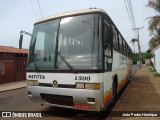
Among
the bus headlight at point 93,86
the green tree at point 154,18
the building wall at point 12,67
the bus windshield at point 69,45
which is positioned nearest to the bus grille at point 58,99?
the bus headlight at point 93,86

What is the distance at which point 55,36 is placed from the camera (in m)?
7.12

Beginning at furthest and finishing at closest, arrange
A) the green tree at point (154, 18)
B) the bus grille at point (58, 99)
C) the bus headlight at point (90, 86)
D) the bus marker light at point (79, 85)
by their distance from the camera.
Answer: the green tree at point (154, 18) < the bus grille at point (58, 99) < the bus marker light at point (79, 85) < the bus headlight at point (90, 86)

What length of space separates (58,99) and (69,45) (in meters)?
1.55

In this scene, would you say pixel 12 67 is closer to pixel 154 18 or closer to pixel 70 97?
pixel 154 18

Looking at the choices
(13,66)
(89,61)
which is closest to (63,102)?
(89,61)

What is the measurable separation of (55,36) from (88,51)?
44.4 inches

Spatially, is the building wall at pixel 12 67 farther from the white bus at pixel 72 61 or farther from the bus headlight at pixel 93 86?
the bus headlight at pixel 93 86

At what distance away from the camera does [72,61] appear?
6750 millimetres

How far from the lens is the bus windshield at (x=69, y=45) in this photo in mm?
6621

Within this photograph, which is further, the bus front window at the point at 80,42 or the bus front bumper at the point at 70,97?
the bus front window at the point at 80,42

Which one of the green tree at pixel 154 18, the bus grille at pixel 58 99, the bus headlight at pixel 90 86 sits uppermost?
the green tree at pixel 154 18

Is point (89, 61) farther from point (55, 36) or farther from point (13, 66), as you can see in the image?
point (13, 66)

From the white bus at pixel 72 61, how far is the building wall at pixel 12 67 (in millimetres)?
17373

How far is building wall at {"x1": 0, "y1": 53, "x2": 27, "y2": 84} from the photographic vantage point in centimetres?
2388
